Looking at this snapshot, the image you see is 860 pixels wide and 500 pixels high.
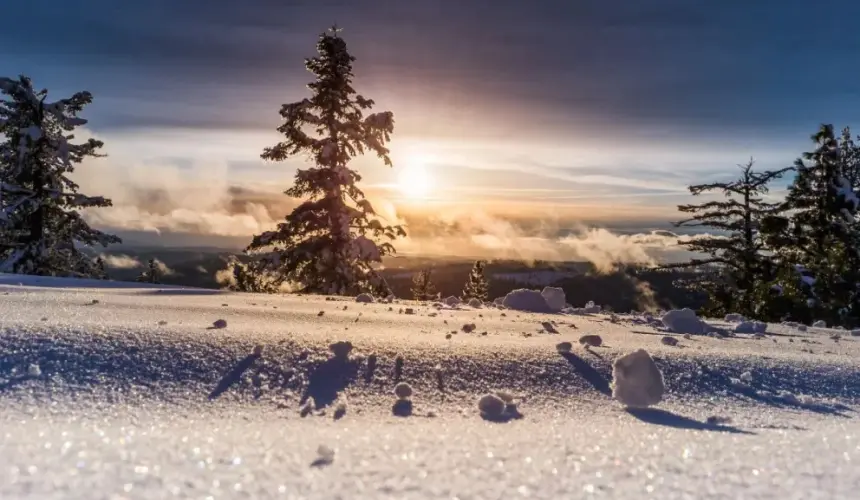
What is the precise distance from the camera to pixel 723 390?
2.88 meters

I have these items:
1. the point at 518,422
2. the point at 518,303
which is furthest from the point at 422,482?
the point at 518,303

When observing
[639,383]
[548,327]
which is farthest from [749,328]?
[639,383]

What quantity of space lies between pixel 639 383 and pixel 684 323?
272cm

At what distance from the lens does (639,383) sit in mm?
2578

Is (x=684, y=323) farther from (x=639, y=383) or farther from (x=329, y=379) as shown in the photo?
(x=329, y=379)

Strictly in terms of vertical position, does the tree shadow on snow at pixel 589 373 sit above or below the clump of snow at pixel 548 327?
below

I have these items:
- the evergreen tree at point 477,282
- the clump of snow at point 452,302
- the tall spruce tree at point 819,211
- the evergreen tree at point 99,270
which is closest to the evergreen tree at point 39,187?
the evergreen tree at point 99,270

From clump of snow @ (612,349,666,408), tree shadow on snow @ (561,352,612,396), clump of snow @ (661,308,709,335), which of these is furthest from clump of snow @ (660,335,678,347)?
clump of snow @ (612,349,666,408)

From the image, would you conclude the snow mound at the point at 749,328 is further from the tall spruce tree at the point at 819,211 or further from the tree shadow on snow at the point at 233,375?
the tall spruce tree at the point at 819,211

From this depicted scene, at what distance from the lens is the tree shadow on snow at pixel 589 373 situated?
9.09 ft

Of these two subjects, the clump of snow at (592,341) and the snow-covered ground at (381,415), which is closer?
the snow-covered ground at (381,415)

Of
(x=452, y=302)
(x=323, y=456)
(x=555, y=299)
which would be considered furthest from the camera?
(x=452, y=302)

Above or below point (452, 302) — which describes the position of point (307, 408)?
below

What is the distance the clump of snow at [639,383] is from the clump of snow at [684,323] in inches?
102
